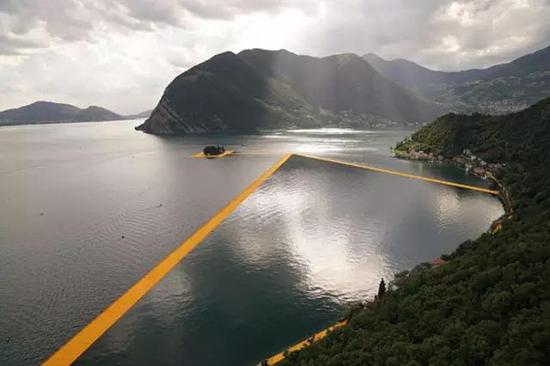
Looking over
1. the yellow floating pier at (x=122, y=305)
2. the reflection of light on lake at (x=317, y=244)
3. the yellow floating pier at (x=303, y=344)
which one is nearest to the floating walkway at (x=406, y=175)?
the reflection of light on lake at (x=317, y=244)

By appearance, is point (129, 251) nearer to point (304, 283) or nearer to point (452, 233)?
point (304, 283)

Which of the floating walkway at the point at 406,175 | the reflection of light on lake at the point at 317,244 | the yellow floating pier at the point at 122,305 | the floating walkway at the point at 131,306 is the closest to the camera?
the floating walkway at the point at 131,306

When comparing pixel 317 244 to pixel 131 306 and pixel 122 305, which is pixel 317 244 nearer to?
pixel 131 306

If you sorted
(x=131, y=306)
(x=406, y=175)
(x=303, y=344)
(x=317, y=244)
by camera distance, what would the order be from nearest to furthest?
1. (x=303, y=344)
2. (x=131, y=306)
3. (x=317, y=244)
4. (x=406, y=175)

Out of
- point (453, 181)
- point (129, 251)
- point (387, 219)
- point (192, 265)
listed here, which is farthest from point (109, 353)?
point (453, 181)

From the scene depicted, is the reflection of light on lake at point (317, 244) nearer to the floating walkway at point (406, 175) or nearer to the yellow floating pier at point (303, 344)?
the yellow floating pier at point (303, 344)

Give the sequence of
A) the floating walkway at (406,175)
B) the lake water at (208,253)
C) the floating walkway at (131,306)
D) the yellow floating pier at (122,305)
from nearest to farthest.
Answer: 1. the floating walkway at (131,306)
2. the yellow floating pier at (122,305)
3. the lake water at (208,253)
4. the floating walkway at (406,175)

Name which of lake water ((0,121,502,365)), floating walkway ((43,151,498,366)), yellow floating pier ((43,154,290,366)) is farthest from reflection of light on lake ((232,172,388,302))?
yellow floating pier ((43,154,290,366))

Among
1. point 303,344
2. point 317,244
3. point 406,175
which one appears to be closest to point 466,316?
point 303,344
